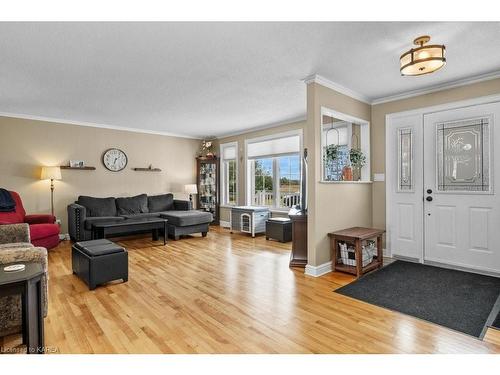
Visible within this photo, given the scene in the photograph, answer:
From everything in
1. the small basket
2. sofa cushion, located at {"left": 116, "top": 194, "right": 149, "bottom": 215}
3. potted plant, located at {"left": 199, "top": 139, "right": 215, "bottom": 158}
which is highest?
potted plant, located at {"left": 199, "top": 139, "right": 215, "bottom": 158}

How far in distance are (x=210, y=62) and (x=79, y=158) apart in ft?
14.0

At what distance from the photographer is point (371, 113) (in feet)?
14.3

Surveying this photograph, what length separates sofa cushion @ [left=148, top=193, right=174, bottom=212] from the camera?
6402 millimetres

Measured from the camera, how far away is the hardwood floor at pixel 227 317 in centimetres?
195

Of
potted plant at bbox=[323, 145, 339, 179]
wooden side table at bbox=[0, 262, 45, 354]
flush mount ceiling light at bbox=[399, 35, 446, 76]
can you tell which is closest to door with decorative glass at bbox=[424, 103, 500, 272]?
potted plant at bbox=[323, 145, 339, 179]

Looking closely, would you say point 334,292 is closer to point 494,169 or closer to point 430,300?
point 430,300

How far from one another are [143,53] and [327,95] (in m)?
2.17

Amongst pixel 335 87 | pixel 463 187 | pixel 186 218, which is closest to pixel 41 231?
pixel 186 218

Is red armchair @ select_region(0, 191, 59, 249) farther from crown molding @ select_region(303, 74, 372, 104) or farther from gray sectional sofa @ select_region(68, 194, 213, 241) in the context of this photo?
crown molding @ select_region(303, 74, 372, 104)

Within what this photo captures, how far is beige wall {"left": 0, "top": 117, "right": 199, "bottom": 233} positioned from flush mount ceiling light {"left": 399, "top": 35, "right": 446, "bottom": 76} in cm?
570

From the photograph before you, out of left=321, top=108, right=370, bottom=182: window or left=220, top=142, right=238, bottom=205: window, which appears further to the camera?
left=220, top=142, right=238, bottom=205: window

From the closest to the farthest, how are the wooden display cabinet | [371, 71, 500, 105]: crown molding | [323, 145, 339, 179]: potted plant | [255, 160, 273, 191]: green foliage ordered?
[371, 71, 500, 105]: crown molding, [323, 145, 339, 179]: potted plant, [255, 160, 273, 191]: green foliage, the wooden display cabinet

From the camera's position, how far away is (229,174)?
7.55 meters
